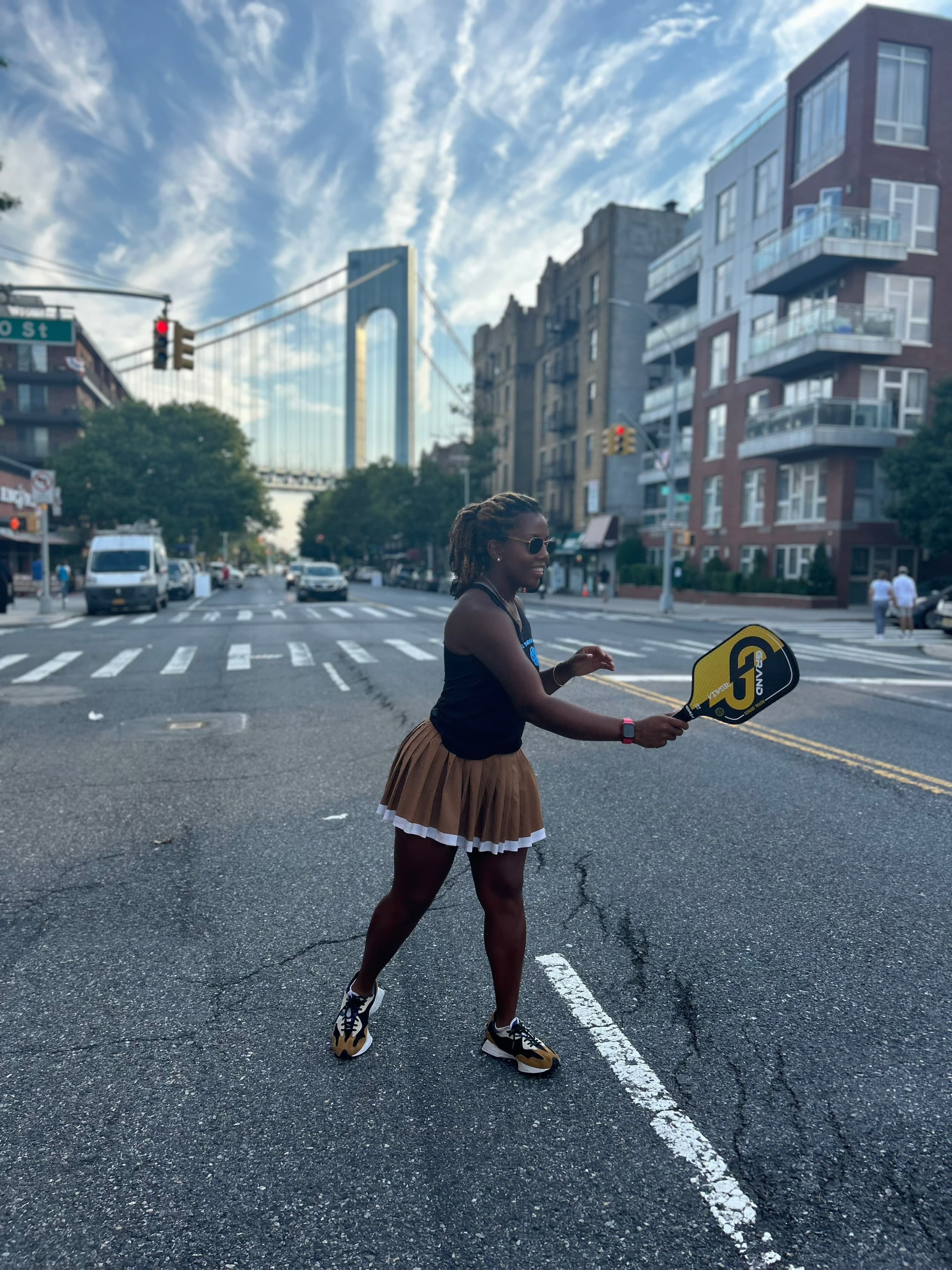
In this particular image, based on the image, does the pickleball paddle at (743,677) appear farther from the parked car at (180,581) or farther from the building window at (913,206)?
the parked car at (180,581)

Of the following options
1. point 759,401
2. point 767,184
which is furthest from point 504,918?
point 767,184

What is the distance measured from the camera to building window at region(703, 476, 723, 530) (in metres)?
43.7

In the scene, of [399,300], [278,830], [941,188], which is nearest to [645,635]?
[278,830]

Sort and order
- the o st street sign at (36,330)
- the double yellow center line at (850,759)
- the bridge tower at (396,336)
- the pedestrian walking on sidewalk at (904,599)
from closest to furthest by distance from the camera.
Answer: the double yellow center line at (850,759) → the o st street sign at (36,330) → the pedestrian walking on sidewalk at (904,599) → the bridge tower at (396,336)

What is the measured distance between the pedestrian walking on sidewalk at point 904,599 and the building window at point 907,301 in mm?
15504

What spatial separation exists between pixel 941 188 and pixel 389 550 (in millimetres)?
98087

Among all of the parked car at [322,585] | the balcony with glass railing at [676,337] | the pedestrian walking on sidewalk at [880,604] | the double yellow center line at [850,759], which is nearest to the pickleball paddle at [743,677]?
the double yellow center line at [850,759]

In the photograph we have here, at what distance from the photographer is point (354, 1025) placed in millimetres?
3316

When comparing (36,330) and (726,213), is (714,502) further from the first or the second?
(36,330)

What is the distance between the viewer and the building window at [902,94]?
111ft

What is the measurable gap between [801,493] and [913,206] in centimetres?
1104

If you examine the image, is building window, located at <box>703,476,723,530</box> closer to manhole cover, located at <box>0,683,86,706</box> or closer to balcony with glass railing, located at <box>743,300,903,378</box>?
balcony with glass railing, located at <box>743,300,903,378</box>

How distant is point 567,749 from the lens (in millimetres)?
8859

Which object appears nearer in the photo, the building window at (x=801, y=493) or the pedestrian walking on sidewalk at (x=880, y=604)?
the pedestrian walking on sidewalk at (x=880, y=604)
